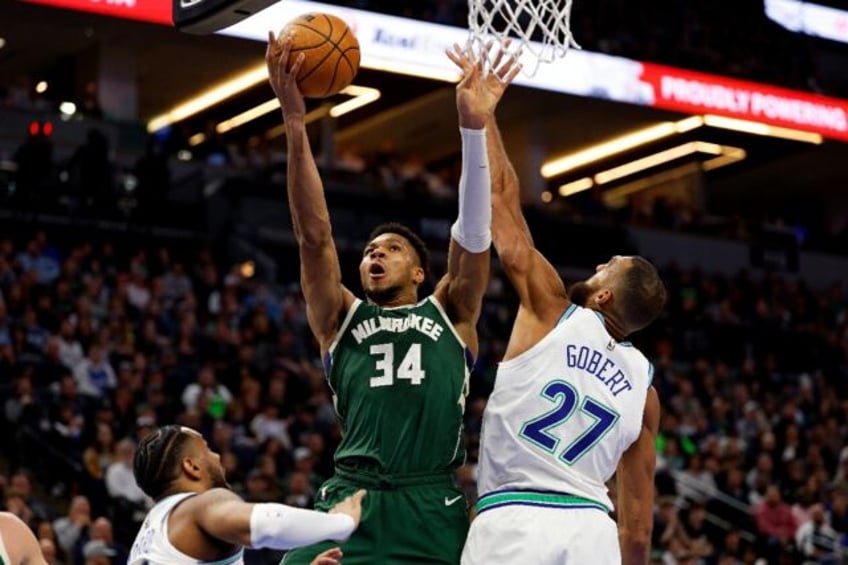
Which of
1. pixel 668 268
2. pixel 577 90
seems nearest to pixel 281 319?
pixel 577 90

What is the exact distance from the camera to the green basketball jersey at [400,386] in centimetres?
574

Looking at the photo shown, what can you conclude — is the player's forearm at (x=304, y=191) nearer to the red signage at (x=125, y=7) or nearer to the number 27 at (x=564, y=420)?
the number 27 at (x=564, y=420)

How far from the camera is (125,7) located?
58.0ft

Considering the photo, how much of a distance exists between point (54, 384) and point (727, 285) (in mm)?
14020

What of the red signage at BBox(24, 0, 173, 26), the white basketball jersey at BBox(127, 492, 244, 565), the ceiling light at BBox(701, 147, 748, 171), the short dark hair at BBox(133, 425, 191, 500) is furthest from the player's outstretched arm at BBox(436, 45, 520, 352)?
the ceiling light at BBox(701, 147, 748, 171)

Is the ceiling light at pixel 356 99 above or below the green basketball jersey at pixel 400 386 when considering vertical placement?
above

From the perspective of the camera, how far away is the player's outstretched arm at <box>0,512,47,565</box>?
18.8ft

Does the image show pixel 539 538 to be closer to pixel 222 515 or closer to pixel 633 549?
pixel 633 549

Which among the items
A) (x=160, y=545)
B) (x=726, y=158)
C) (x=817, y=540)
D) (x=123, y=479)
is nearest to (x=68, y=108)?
(x=123, y=479)

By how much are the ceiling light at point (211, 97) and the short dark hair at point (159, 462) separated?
67.3 ft

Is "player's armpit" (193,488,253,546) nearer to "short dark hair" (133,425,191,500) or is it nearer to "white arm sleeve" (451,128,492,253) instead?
"short dark hair" (133,425,191,500)

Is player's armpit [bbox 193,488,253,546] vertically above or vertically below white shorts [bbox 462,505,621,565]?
above

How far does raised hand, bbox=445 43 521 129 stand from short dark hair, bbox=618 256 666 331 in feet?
2.68

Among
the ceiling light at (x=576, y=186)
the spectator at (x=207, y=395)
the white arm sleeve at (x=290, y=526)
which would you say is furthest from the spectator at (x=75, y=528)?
the ceiling light at (x=576, y=186)
